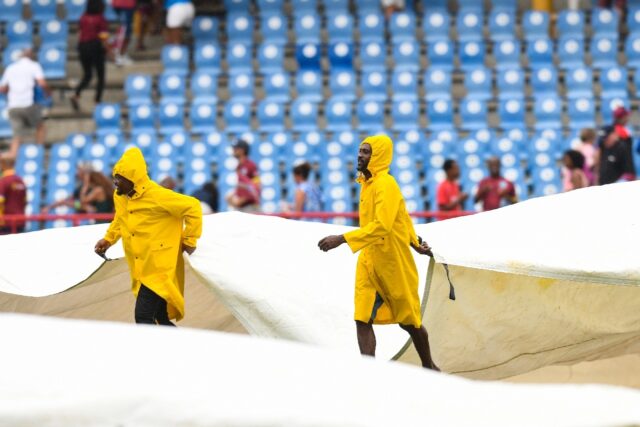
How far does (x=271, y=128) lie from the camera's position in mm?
21109

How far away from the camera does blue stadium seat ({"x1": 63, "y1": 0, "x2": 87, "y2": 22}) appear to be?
23438 millimetres

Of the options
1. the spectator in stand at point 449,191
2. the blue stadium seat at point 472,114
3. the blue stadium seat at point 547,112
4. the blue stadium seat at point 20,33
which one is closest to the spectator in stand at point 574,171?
the spectator in stand at point 449,191

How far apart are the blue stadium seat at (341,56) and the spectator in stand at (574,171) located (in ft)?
16.2

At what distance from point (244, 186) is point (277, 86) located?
4187 mm

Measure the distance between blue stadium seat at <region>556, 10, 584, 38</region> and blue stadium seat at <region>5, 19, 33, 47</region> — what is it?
7667 millimetres

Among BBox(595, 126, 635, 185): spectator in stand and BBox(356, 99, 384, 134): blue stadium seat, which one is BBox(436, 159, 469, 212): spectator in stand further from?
BBox(356, 99, 384, 134): blue stadium seat

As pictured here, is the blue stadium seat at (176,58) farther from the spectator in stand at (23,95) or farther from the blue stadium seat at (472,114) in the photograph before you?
the blue stadium seat at (472,114)

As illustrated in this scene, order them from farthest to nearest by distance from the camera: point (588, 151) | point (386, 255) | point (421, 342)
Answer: point (588, 151) → point (421, 342) → point (386, 255)

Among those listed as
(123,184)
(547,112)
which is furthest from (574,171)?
(123,184)

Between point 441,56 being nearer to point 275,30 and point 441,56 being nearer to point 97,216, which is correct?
point 275,30

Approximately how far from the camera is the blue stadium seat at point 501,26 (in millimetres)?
22531

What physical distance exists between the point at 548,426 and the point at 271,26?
675 inches

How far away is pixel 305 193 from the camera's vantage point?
55.6 feet

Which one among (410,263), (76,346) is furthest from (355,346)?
(76,346)
